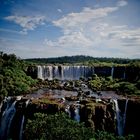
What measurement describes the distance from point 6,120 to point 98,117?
1116cm

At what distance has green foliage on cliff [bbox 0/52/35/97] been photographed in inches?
1594

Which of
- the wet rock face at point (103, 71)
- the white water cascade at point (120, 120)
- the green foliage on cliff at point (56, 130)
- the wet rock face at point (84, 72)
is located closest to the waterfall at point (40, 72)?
the wet rock face at point (84, 72)

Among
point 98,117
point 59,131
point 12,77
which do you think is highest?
point 12,77

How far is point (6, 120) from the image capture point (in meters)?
32.6

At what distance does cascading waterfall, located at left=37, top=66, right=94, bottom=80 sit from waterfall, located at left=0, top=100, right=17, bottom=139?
22.8 metres

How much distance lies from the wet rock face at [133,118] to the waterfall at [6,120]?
13.5m

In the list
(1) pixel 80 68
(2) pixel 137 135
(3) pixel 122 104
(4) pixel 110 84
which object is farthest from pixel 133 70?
(2) pixel 137 135

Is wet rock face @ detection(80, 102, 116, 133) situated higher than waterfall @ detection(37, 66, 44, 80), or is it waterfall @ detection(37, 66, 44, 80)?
waterfall @ detection(37, 66, 44, 80)

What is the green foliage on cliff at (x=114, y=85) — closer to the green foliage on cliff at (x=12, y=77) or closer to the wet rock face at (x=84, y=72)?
the wet rock face at (x=84, y=72)

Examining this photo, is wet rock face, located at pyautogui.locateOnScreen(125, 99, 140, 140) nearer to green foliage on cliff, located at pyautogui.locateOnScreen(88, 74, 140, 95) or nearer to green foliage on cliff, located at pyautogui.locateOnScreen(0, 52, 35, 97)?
green foliage on cliff, located at pyautogui.locateOnScreen(88, 74, 140, 95)

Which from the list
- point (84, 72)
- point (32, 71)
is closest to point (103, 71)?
point (84, 72)

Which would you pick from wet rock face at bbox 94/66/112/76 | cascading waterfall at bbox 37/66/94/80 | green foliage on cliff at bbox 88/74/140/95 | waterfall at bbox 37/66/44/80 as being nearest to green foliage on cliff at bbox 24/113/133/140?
green foliage on cliff at bbox 88/74/140/95

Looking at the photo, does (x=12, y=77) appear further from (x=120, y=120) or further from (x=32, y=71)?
(x=120, y=120)

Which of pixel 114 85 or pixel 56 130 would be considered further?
pixel 114 85
